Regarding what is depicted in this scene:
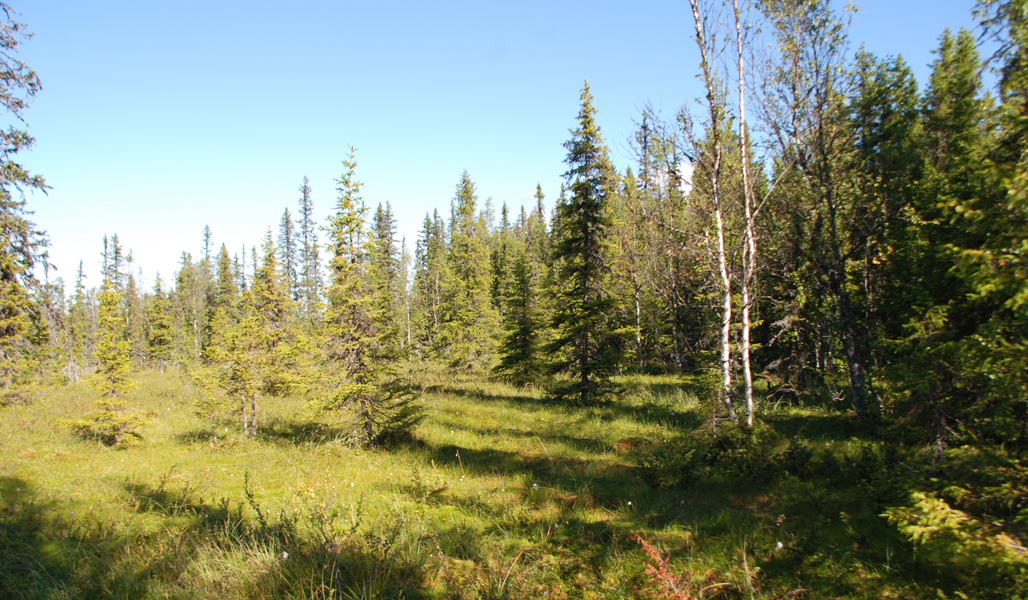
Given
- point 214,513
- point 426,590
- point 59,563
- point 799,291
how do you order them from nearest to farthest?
point 426,590 → point 59,563 → point 214,513 → point 799,291

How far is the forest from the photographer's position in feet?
12.8

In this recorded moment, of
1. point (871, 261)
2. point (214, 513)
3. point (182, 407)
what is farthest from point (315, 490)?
point (182, 407)

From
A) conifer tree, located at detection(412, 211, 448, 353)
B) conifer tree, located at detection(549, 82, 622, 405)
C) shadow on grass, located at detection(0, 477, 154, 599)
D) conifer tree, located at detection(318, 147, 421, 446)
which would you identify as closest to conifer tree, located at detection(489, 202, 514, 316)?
conifer tree, located at detection(412, 211, 448, 353)

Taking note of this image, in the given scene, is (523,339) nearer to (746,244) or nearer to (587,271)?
(587,271)

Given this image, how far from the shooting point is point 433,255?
49656 mm

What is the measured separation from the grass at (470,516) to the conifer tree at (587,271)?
224cm

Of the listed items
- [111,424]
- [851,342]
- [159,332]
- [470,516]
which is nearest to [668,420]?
[851,342]

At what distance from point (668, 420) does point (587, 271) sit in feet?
18.6

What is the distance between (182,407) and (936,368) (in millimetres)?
27214

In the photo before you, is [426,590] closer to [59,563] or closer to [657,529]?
[657,529]

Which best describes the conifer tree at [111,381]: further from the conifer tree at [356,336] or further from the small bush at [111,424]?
the conifer tree at [356,336]

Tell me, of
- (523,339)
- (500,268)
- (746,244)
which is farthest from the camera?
(500,268)

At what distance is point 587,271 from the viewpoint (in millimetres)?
15242

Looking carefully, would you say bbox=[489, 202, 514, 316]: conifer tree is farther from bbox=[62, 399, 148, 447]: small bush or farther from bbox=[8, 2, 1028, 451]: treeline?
bbox=[62, 399, 148, 447]: small bush
